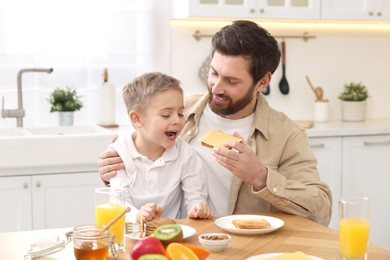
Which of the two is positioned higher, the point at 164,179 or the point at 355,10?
the point at 355,10

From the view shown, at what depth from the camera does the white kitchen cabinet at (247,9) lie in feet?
13.6

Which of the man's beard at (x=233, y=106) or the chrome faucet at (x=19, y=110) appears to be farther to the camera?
the chrome faucet at (x=19, y=110)

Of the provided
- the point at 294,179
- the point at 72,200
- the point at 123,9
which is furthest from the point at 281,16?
the point at 294,179

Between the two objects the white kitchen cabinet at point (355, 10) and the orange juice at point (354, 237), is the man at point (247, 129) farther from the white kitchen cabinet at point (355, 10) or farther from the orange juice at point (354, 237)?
the white kitchen cabinet at point (355, 10)

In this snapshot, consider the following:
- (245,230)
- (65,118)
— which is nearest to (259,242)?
(245,230)

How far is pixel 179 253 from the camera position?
161 centimetres

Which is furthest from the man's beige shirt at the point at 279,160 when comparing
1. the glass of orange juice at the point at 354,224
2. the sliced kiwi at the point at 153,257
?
the sliced kiwi at the point at 153,257

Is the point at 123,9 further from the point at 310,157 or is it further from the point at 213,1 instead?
the point at 310,157

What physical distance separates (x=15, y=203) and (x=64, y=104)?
31.2 inches

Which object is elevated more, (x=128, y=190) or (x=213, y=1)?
(x=213, y=1)

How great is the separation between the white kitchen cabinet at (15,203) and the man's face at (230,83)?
1.44m

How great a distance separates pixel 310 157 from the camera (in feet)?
8.41

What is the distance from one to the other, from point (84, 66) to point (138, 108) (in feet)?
6.43

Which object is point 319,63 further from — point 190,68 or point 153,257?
point 153,257
